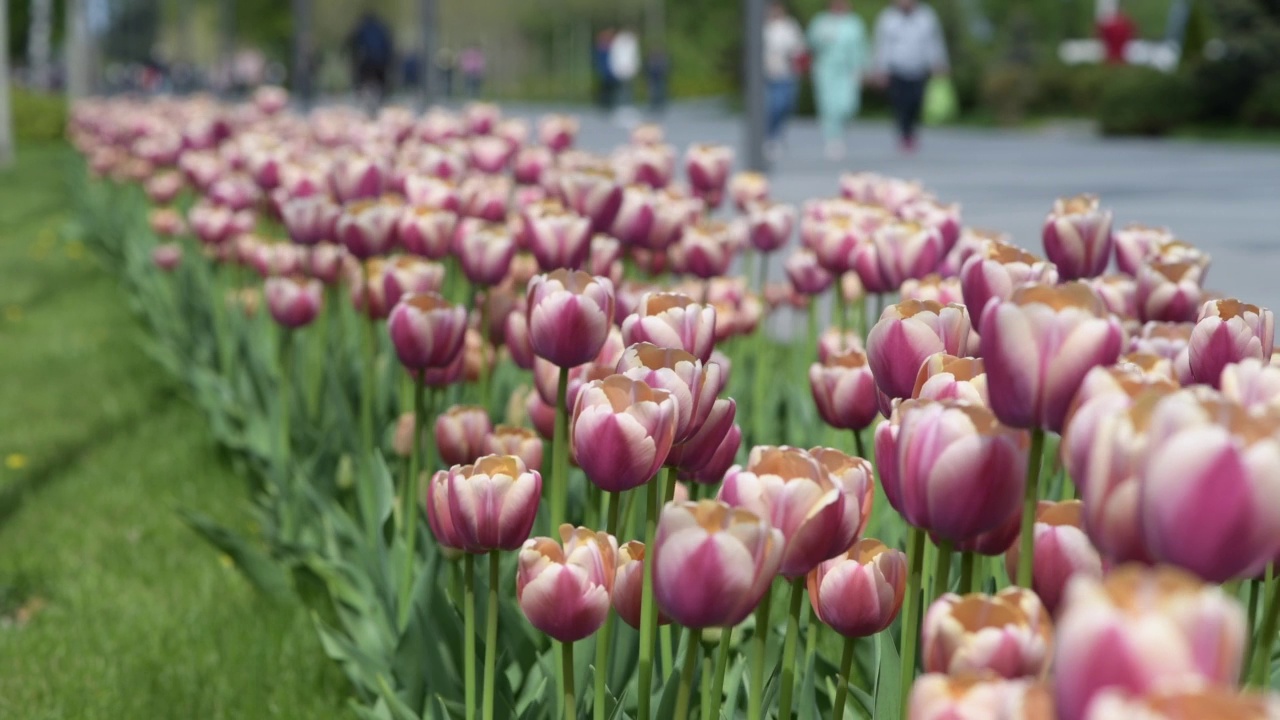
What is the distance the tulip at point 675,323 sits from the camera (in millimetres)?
1612

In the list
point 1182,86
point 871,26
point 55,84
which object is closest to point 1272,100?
point 1182,86

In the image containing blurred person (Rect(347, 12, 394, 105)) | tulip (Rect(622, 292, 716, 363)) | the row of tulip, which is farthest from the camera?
blurred person (Rect(347, 12, 394, 105))

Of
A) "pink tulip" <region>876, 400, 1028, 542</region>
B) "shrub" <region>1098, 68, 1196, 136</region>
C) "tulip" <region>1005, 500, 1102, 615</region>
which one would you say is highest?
"pink tulip" <region>876, 400, 1028, 542</region>

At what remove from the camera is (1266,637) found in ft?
4.32

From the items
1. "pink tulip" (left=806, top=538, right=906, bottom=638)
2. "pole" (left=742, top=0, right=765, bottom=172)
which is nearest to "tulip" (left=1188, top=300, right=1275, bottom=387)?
"pink tulip" (left=806, top=538, right=906, bottom=638)

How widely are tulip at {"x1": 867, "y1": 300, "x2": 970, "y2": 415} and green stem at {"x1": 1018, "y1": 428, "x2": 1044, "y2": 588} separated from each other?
0.28 m

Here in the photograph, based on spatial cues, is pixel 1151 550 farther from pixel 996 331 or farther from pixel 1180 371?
pixel 1180 371

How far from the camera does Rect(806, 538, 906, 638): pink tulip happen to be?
1.38m

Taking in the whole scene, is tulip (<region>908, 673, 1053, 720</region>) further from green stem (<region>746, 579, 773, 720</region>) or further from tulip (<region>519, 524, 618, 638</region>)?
tulip (<region>519, 524, 618, 638</region>)

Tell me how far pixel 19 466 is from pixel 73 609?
152 cm

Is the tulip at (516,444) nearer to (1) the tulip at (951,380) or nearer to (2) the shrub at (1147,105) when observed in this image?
(1) the tulip at (951,380)

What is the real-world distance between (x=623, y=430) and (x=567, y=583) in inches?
6.5

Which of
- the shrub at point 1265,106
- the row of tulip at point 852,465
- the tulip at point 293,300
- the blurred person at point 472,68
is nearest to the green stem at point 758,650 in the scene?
the row of tulip at point 852,465

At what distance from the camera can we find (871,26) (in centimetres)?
4688
